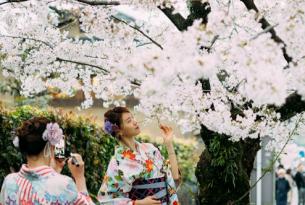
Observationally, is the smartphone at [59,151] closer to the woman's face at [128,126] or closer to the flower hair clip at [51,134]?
the flower hair clip at [51,134]

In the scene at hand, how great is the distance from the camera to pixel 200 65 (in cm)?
373

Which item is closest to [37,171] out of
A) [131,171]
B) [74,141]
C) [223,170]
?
[131,171]

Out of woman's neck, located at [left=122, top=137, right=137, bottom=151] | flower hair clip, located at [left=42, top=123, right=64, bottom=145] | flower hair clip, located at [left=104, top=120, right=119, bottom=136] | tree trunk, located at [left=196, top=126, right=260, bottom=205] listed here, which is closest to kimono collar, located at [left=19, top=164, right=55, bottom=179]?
flower hair clip, located at [left=42, top=123, right=64, bottom=145]

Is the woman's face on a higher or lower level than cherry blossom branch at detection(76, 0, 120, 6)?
lower

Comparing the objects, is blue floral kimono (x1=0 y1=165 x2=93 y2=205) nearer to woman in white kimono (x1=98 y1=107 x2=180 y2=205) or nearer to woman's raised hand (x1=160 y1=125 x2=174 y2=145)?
woman in white kimono (x1=98 y1=107 x2=180 y2=205)

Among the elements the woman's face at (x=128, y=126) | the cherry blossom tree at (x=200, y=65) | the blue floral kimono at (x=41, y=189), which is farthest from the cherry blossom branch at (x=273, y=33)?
the blue floral kimono at (x=41, y=189)

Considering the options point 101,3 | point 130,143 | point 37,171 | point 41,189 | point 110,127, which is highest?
point 101,3

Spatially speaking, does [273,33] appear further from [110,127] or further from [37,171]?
[110,127]

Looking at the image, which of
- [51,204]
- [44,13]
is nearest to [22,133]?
[51,204]

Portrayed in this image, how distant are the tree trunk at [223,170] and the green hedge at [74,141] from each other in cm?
247

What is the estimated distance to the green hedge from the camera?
28.1 ft

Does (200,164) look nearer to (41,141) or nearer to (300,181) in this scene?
(41,141)

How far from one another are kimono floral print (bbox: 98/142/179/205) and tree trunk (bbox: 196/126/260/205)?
960mm

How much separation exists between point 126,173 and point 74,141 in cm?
399
